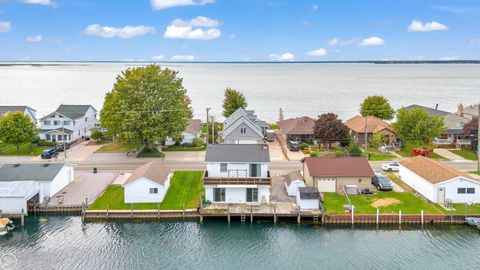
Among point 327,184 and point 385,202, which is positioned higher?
point 327,184

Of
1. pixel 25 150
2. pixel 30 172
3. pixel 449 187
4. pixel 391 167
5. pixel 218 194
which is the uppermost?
pixel 25 150

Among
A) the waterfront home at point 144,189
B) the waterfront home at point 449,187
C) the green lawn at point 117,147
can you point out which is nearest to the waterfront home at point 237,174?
the waterfront home at point 144,189

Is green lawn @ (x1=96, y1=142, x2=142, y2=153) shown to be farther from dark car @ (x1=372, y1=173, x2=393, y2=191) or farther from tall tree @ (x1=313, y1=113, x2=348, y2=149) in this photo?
dark car @ (x1=372, y1=173, x2=393, y2=191)

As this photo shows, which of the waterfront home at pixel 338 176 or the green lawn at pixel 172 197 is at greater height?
the waterfront home at pixel 338 176

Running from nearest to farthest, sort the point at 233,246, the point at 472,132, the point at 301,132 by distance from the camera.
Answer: the point at 233,246, the point at 472,132, the point at 301,132

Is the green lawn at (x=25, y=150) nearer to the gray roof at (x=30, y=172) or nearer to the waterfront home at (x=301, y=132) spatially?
the gray roof at (x=30, y=172)

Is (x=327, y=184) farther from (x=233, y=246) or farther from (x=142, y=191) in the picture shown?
(x=142, y=191)

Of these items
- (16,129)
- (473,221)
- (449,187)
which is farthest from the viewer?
(16,129)

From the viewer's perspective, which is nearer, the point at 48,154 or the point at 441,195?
the point at 441,195

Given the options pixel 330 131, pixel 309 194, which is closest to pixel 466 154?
pixel 330 131
